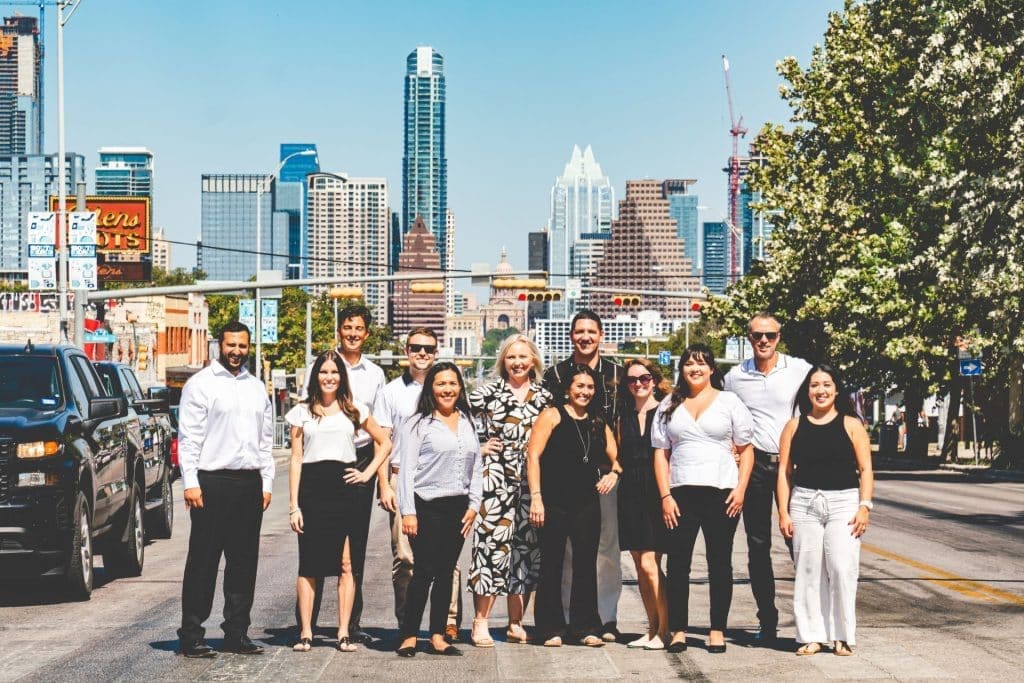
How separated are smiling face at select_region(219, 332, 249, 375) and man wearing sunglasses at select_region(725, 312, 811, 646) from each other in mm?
3392

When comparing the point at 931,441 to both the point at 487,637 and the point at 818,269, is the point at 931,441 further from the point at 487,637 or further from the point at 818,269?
the point at 487,637

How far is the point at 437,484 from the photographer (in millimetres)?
9648

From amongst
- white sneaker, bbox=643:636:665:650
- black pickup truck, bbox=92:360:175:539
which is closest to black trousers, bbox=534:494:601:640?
white sneaker, bbox=643:636:665:650

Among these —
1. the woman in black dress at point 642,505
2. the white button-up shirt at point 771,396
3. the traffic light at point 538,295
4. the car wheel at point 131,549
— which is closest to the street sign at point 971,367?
the traffic light at point 538,295

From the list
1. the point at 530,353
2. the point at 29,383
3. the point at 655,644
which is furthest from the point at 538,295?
the point at 655,644

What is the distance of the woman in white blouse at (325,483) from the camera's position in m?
9.67

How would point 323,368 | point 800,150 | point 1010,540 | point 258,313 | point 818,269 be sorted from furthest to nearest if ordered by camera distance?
point 258,313
point 800,150
point 818,269
point 1010,540
point 323,368

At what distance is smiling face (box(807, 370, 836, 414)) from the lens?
9.53 meters

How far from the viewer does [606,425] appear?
389 inches

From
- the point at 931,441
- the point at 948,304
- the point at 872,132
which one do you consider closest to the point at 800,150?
the point at 872,132

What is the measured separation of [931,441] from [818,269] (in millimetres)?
29195

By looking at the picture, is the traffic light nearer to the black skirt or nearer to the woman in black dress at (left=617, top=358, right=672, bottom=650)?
the woman in black dress at (left=617, top=358, right=672, bottom=650)

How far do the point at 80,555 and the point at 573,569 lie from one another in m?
4.82

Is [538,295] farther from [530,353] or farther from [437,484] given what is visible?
[437,484]
